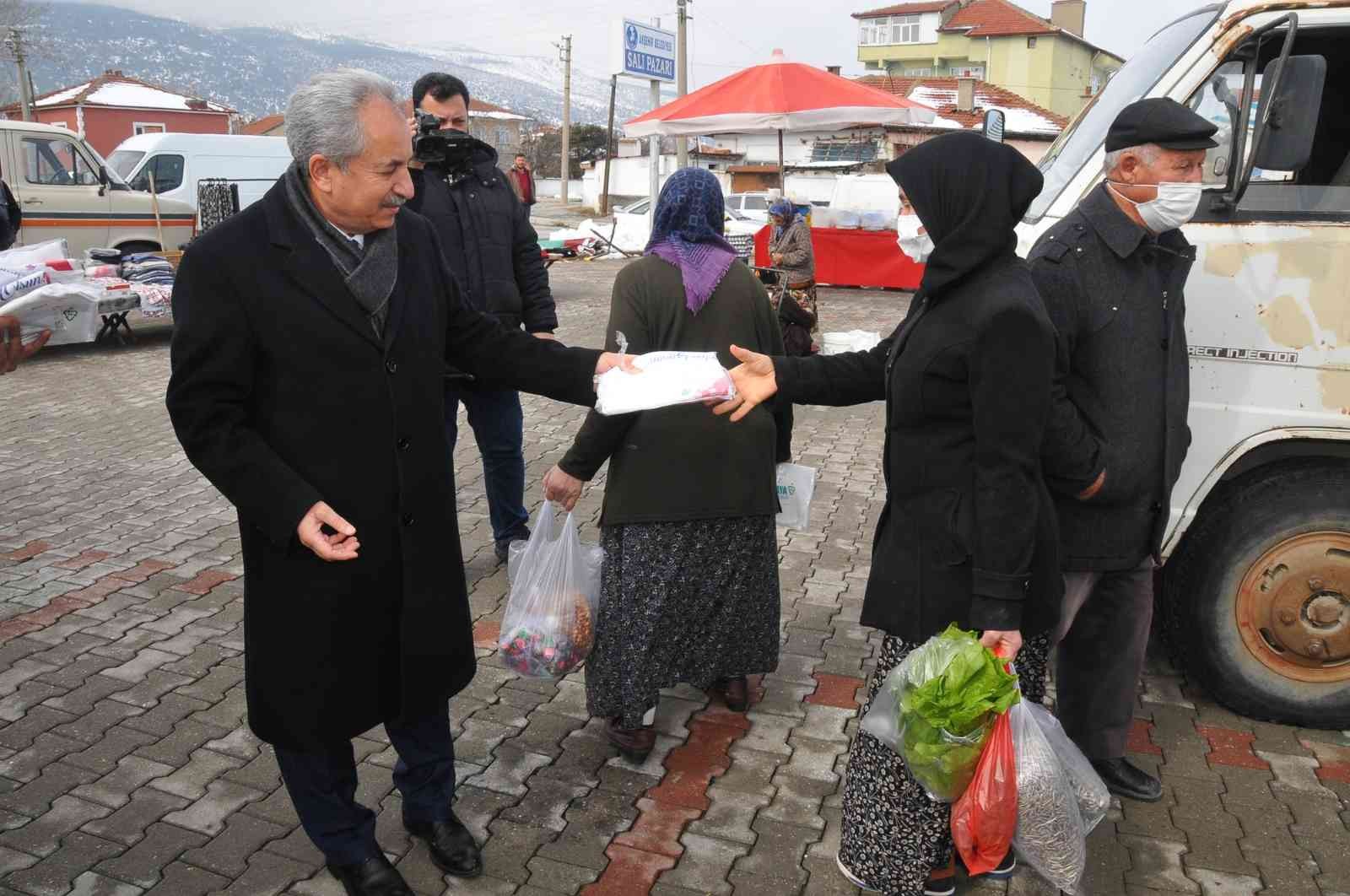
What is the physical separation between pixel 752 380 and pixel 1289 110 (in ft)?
5.89

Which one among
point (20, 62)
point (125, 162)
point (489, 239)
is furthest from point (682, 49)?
point (20, 62)

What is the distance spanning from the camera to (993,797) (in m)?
2.33

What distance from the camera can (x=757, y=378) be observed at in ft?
9.35

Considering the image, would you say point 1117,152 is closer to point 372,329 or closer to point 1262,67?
point 1262,67

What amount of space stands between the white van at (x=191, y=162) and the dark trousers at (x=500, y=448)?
13.6 metres

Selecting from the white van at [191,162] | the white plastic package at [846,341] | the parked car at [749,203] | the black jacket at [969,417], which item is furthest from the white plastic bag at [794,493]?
the parked car at [749,203]

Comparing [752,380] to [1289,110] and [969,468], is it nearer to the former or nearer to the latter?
[969,468]

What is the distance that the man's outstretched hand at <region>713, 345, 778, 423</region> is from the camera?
281 centimetres

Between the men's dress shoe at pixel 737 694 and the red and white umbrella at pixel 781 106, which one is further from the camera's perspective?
the red and white umbrella at pixel 781 106

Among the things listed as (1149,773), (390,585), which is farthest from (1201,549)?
(390,585)

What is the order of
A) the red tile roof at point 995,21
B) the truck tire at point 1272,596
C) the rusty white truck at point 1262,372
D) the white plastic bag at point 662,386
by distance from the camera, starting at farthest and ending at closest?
the red tile roof at point 995,21 → the truck tire at point 1272,596 → the rusty white truck at point 1262,372 → the white plastic bag at point 662,386

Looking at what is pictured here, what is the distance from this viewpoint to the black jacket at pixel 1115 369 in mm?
2738

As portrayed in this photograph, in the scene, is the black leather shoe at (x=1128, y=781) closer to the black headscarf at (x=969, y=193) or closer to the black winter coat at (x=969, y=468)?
the black winter coat at (x=969, y=468)

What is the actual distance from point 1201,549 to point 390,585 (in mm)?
2695
